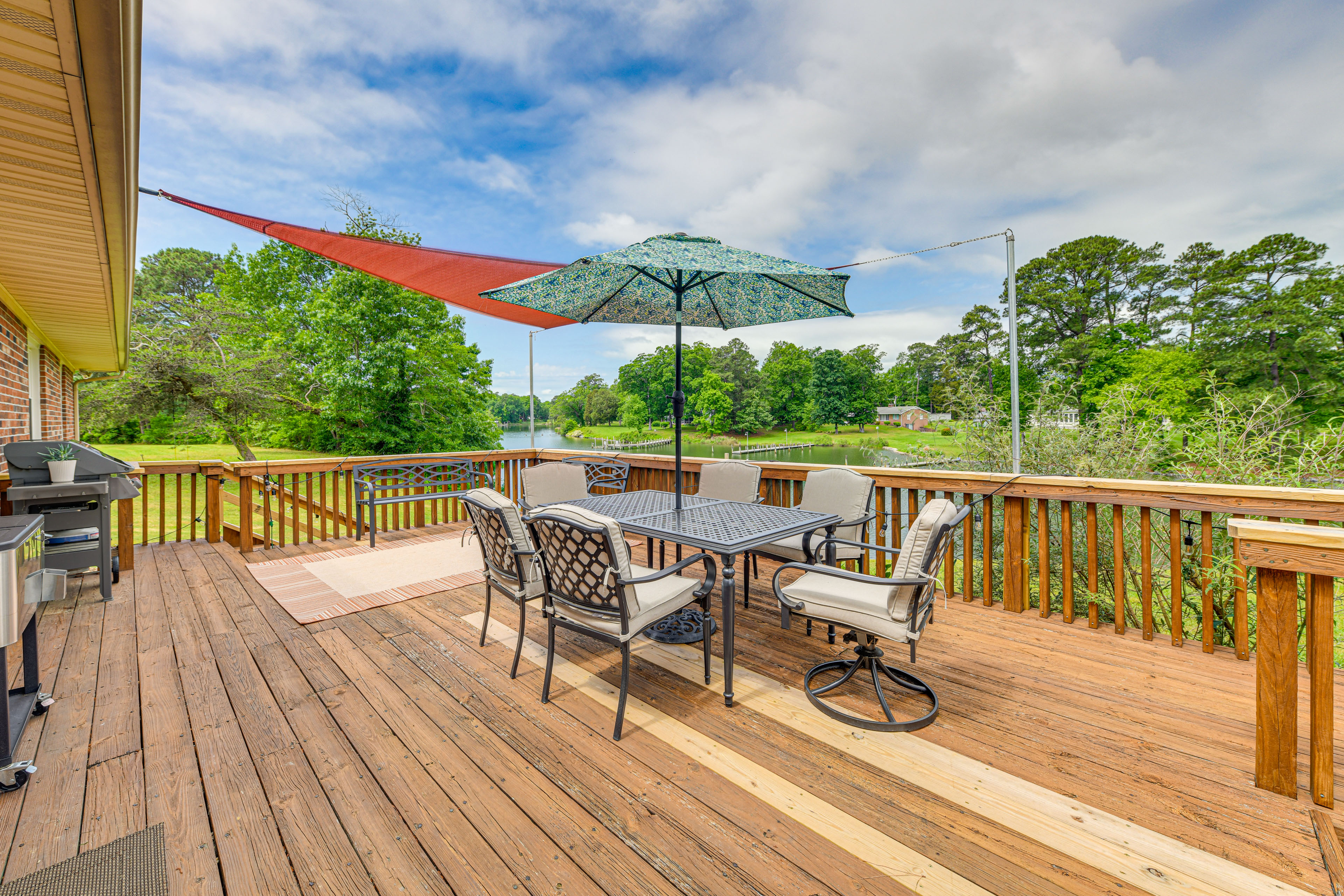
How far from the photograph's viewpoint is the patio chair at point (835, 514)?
2.91 meters

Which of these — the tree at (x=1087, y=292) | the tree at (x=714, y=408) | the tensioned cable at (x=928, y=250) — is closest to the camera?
the tensioned cable at (x=928, y=250)

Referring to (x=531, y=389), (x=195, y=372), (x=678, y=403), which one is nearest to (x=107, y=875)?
(x=678, y=403)

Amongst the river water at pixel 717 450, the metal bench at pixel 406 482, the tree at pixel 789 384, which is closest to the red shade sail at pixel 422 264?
the metal bench at pixel 406 482

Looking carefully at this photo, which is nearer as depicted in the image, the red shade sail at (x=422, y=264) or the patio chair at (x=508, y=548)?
the patio chair at (x=508, y=548)

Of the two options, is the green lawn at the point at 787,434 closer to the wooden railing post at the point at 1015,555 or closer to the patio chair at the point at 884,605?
the wooden railing post at the point at 1015,555

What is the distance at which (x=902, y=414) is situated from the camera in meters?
27.8

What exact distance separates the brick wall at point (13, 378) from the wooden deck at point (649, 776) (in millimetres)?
2640

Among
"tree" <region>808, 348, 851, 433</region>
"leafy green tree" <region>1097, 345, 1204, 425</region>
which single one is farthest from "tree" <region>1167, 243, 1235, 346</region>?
"tree" <region>808, 348, 851, 433</region>

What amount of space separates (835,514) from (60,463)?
17.4 ft

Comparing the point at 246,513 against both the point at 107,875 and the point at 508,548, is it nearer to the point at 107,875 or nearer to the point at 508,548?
the point at 508,548

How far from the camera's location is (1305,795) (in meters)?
1.54

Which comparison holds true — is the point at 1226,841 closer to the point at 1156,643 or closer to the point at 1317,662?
the point at 1317,662

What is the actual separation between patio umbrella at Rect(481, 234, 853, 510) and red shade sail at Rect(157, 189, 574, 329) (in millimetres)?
548

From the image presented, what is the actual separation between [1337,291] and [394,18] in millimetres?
25919
